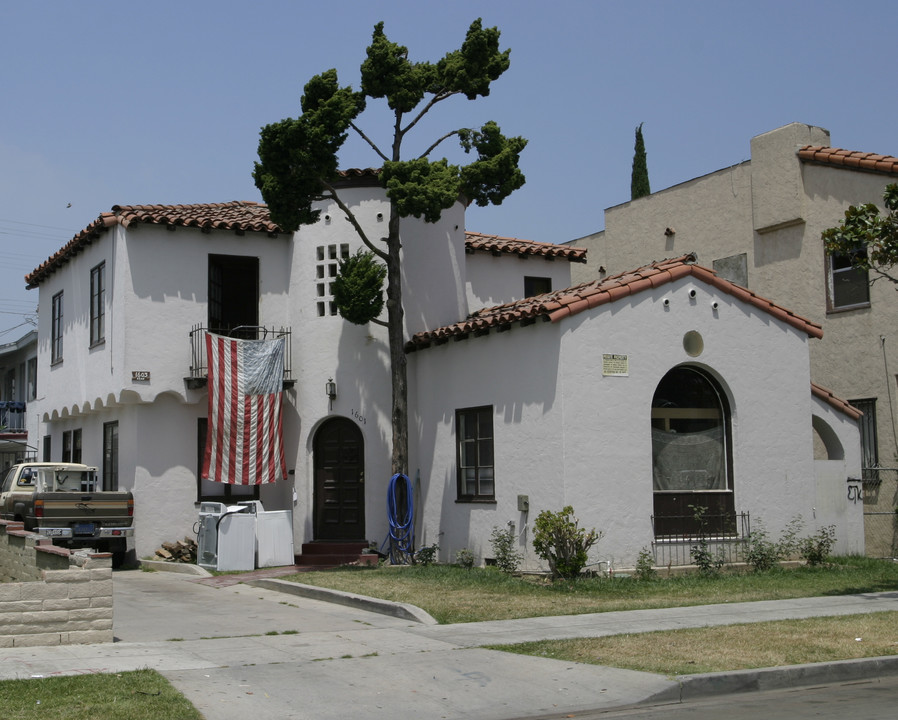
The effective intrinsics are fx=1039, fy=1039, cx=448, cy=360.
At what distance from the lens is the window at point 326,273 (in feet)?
63.9

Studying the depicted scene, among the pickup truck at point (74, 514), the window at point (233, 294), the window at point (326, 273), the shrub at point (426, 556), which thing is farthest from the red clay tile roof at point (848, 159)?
the pickup truck at point (74, 514)

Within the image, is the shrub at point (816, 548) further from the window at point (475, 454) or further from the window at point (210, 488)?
the window at point (210, 488)

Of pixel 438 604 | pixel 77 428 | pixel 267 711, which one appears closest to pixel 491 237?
pixel 77 428

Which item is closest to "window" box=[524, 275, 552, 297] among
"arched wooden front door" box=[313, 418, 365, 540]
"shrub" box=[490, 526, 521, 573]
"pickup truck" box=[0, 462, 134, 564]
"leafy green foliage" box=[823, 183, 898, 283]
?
"arched wooden front door" box=[313, 418, 365, 540]

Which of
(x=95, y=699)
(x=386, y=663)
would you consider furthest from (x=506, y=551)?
(x=95, y=699)

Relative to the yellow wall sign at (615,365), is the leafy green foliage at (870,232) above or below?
above

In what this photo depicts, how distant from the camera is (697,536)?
16094 millimetres

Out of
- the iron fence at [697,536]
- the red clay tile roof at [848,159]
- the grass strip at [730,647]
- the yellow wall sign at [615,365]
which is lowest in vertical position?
the grass strip at [730,647]

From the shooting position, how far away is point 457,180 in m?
17.4

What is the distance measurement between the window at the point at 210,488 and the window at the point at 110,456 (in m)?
1.93

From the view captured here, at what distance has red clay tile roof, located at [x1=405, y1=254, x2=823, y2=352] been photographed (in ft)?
50.9

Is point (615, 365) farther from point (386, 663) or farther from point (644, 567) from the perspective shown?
point (386, 663)

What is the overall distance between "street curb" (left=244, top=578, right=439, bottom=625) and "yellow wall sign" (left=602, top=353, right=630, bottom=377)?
200 inches

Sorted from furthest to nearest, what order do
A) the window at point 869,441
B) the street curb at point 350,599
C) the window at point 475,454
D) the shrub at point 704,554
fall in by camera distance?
the window at point 869,441
the window at point 475,454
the shrub at point 704,554
the street curb at point 350,599
